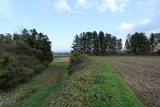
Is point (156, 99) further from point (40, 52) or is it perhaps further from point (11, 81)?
point (40, 52)

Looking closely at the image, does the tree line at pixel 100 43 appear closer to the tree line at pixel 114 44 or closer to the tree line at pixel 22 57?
the tree line at pixel 114 44

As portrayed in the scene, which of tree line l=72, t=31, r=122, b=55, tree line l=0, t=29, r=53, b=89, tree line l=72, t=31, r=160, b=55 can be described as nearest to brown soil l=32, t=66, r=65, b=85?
tree line l=0, t=29, r=53, b=89

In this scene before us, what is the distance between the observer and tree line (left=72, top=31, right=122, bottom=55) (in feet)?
191

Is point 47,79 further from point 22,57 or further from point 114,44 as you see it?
point 114,44

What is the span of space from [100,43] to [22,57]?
42021mm

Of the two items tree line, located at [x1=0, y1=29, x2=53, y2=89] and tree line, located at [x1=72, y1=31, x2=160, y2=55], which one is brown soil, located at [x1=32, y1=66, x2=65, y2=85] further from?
tree line, located at [x1=72, y1=31, x2=160, y2=55]

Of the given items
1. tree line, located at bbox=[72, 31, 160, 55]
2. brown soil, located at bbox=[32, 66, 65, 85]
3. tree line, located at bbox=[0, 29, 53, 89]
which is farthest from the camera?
tree line, located at bbox=[72, 31, 160, 55]

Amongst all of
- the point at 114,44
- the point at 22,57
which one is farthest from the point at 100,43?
the point at 22,57

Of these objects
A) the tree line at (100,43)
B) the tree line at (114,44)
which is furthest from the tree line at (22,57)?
the tree line at (100,43)

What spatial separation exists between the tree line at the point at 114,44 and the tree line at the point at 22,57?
24.4 m

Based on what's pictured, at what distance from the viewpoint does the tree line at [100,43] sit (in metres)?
58.1

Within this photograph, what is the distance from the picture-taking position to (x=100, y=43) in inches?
2290

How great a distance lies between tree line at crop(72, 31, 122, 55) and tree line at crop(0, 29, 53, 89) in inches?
1196

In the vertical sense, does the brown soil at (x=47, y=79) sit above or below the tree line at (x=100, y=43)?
below
